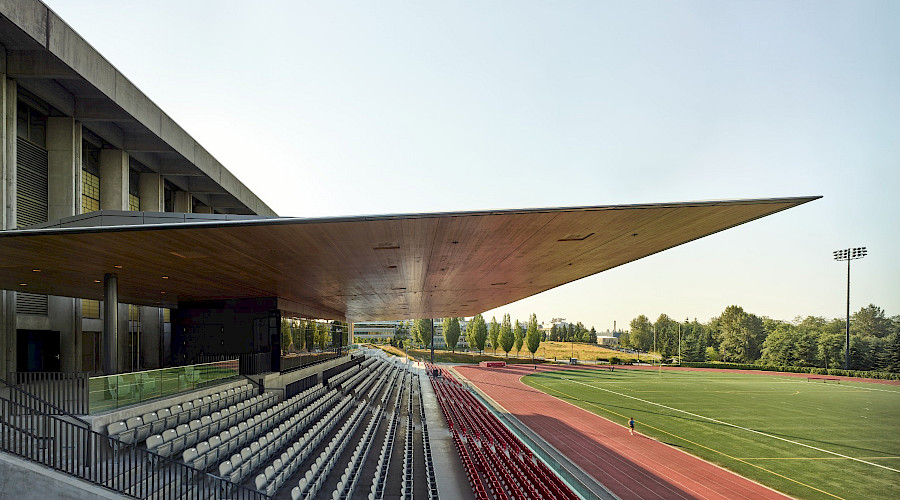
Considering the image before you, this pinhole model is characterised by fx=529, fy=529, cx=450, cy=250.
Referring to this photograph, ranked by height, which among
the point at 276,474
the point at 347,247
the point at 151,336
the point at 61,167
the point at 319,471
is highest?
the point at 61,167

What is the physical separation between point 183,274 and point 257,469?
646 centimetres

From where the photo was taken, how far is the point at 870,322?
145 ft

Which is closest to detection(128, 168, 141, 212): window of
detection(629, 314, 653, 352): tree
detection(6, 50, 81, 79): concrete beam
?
detection(6, 50, 81, 79): concrete beam

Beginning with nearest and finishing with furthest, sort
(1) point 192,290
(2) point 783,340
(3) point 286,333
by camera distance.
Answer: (1) point 192,290 < (3) point 286,333 < (2) point 783,340

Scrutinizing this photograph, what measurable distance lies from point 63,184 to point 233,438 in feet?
40.4

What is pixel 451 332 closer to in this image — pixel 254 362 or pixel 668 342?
pixel 668 342

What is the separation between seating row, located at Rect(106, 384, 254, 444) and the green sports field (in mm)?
18937

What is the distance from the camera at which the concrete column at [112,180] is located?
2241 cm

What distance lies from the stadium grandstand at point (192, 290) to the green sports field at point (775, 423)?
10.8 meters

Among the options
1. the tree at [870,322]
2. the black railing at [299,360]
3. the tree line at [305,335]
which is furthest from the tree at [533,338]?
the black railing at [299,360]

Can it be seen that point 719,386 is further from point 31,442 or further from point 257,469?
point 31,442

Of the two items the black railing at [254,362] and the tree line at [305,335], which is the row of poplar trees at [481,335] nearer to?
the tree line at [305,335]

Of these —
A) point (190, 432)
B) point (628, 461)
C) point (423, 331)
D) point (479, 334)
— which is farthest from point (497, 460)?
point (479, 334)

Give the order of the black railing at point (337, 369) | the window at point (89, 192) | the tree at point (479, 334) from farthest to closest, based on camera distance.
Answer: the tree at point (479, 334) → the black railing at point (337, 369) → the window at point (89, 192)
